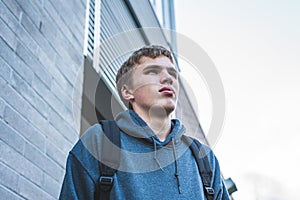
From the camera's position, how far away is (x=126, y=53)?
4.91 m

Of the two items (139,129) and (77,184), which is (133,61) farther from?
(77,184)

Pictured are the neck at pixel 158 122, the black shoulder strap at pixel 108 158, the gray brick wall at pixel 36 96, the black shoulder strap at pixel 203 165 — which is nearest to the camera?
the black shoulder strap at pixel 108 158

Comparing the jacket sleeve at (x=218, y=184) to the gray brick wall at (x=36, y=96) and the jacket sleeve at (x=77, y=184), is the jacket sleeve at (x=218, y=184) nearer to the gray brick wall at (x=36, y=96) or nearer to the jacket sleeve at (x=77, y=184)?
the jacket sleeve at (x=77, y=184)

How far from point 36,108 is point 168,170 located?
1.13m

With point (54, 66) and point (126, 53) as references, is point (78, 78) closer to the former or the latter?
point (54, 66)

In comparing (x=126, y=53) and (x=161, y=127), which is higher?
(x=126, y=53)

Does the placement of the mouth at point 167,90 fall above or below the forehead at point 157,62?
below

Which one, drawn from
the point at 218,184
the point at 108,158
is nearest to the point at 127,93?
the point at 108,158

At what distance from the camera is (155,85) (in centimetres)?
181

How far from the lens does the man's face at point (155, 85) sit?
178cm

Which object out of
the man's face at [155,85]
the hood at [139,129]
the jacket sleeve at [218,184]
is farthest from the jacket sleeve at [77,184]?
the jacket sleeve at [218,184]

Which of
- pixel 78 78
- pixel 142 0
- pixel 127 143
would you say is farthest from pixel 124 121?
pixel 142 0

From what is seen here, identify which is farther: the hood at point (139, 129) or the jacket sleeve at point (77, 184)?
the hood at point (139, 129)

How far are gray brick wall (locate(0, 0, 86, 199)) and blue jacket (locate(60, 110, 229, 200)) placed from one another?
2.04ft
